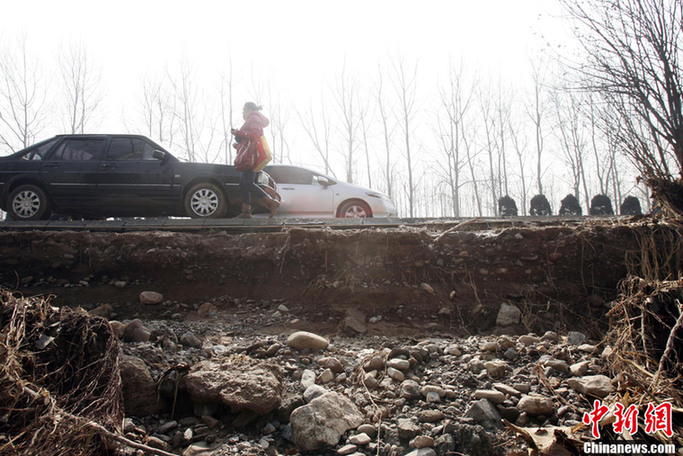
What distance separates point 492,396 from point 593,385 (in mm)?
651

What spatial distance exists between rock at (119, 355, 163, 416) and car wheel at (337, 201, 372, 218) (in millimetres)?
5771

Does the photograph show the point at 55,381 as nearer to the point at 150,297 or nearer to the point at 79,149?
the point at 150,297

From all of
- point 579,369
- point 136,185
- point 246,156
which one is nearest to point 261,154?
point 246,156

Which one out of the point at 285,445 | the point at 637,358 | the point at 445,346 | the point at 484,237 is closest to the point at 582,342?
the point at 637,358

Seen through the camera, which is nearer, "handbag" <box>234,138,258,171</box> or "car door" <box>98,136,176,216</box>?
"handbag" <box>234,138,258,171</box>

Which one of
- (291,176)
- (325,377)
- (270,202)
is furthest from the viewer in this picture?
(291,176)

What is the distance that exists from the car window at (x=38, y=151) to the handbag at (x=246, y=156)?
3825 millimetres

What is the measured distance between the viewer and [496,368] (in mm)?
2572

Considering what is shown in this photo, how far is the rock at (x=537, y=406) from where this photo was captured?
217 centimetres

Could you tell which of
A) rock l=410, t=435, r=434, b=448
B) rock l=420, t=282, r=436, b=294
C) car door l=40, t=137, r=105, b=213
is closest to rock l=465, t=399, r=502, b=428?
rock l=410, t=435, r=434, b=448

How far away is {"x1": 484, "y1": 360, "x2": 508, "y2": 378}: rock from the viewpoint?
2564 millimetres

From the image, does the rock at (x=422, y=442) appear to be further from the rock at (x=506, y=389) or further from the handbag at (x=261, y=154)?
the handbag at (x=261, y=154)

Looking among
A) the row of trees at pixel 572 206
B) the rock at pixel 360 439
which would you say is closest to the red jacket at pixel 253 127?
the rock at pixel 360 439

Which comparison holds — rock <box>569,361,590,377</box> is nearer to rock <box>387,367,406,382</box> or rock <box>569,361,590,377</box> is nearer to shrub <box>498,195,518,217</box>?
rock <box>387,367,406,382</box>
